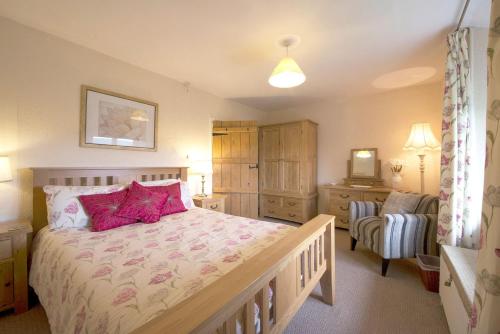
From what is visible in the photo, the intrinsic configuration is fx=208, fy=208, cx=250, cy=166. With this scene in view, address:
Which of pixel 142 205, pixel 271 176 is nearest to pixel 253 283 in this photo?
pixel 142 205

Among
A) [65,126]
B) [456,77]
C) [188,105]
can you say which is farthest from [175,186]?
[456,77]

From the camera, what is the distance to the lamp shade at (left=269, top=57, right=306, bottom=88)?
68.2 inches

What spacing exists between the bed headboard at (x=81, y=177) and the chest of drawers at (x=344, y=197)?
2.62 metres

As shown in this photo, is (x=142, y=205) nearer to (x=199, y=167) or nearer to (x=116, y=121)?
(x=116, y=121)

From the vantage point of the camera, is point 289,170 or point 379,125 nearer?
point 379,125

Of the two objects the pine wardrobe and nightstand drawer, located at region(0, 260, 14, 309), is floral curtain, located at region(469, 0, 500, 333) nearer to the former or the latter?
nightstand drawer, located at region(0, 260, 14, 309)

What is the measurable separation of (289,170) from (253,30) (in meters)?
2.48

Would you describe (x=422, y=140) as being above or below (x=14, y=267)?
above

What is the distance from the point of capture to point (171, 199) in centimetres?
223

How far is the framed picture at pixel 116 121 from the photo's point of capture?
2211mm

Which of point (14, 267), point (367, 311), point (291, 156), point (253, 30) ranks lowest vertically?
point (367, 311)

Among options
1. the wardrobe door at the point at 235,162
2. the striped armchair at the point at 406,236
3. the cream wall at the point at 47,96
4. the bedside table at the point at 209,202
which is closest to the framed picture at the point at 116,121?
the cream wall at the point at 47,96

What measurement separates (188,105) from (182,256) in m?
2.54

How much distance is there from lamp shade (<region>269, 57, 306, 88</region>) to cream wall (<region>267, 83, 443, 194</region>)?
2457 mm
